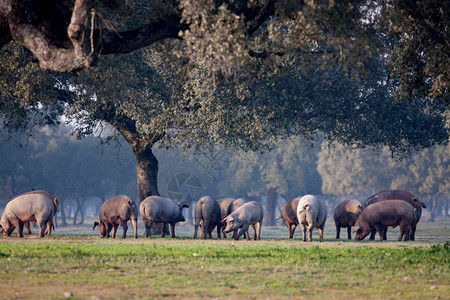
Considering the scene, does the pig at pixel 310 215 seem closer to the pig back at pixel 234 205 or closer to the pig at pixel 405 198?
the pig back at pixel 234 205

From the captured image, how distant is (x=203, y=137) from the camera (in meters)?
31.0

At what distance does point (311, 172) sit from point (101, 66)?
64.4 meters

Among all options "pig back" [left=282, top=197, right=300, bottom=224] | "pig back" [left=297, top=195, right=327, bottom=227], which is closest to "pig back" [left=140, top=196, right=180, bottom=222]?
"pig back" [left=282, top=197, right=300, bottom=224]

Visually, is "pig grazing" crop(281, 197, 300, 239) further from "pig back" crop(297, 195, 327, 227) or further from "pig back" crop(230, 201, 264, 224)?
"pig back" crop(297, 195, 327, 227)

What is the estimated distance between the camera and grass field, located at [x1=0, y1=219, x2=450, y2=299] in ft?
31.6

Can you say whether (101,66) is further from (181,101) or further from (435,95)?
(435,95)

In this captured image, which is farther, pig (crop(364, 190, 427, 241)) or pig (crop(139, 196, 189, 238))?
pig (crop(364, 190, 427, 241))

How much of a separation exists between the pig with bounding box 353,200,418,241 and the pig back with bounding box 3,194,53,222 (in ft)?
49.2

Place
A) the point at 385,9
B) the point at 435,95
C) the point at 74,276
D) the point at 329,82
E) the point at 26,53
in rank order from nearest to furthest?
1. the point at 74,276
2. the point at 385,9
3. the point at 435,95
4. the point at 26,53
5. the point at 329,82

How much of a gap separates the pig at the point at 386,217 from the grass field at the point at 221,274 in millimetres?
12590

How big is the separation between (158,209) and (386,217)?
11286 mm

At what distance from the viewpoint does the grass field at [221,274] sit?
962cm

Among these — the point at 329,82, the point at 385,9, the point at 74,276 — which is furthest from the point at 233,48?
the point at 329,82

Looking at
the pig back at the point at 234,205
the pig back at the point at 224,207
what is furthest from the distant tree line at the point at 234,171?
the pig back at the point at 234,205
